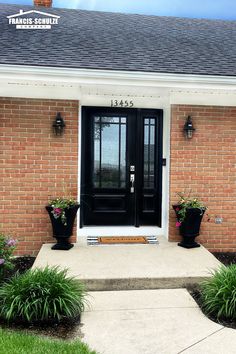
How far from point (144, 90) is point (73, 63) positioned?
1196 millimetres

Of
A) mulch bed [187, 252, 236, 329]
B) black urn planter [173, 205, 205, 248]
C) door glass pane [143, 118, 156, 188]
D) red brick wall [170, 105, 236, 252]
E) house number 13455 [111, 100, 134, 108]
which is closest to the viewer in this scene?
mulch bed [187, 252, 236, 329]

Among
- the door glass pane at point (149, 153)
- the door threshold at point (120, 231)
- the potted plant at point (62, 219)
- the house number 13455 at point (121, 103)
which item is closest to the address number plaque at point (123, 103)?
the house number 13455 at point (121, 103)

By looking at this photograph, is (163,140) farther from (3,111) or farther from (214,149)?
(3,111)

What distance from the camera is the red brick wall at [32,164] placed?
5.82 m

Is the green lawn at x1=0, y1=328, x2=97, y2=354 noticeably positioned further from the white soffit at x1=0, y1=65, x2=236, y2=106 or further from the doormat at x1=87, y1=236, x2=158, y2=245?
the white soffit at x1=0, y1=65, x2=236, y2=106

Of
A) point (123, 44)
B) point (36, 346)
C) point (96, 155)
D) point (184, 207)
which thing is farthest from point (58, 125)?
point (36, 346)

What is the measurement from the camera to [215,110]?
20.2ft

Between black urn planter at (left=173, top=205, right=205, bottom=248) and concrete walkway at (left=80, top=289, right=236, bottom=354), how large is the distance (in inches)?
57.3

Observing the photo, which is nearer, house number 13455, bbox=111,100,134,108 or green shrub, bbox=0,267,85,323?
green shrub, bbox=0,267,85,323

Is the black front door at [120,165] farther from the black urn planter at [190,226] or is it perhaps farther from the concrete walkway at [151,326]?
the concrete walkway at [151,326]

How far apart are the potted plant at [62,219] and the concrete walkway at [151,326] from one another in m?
1.42

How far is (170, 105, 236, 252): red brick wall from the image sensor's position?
20.0ft

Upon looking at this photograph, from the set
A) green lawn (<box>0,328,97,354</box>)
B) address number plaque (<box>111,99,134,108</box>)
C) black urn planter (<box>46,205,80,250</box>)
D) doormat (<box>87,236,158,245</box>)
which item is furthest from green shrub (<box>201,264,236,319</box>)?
address number plaque (<box>111,99,134,108</box>)

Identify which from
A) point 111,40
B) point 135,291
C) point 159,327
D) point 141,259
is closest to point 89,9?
point 111,40
